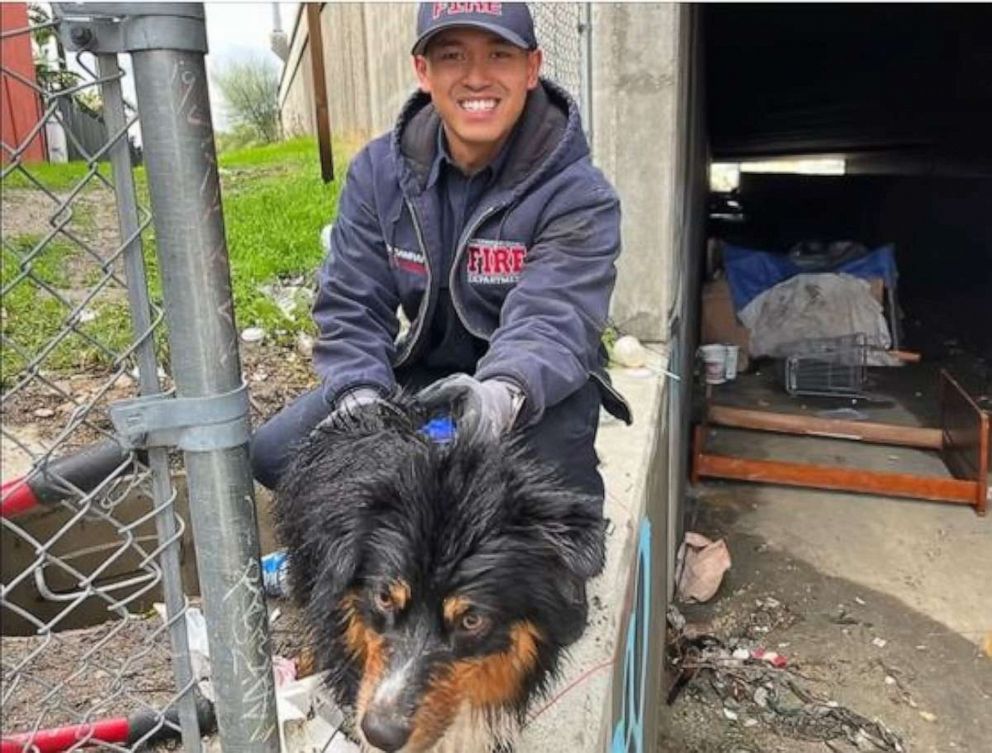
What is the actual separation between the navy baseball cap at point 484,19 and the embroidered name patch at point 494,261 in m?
0.47

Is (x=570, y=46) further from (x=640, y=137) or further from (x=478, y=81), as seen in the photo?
(x=478, y=81)

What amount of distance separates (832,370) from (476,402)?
7128mm

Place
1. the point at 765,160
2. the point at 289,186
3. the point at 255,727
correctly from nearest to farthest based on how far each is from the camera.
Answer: the point at 255,727, the point at 289,186, the point at 765,160

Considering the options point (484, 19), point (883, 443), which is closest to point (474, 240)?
point (484, 19)

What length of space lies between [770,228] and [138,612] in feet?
40.0

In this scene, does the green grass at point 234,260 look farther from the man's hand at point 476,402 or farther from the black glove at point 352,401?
the man's hand at point 476,402

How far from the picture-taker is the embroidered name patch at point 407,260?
222 centimetres

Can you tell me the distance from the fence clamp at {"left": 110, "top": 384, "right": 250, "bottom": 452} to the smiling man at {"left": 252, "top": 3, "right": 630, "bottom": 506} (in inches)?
31.0

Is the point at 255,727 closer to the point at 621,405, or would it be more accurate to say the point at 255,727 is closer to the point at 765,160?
the point at 621,405

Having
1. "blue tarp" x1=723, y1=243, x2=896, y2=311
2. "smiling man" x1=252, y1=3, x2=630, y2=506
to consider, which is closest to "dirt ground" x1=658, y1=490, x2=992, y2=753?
"smiling man" x1=252, y1=3, x2=630, y2=506

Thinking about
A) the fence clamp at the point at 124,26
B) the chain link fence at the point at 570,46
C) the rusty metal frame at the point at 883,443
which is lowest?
the rusty metal frame at the point at 883,443

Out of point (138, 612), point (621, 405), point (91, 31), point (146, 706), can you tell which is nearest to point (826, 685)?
point (621, 405)

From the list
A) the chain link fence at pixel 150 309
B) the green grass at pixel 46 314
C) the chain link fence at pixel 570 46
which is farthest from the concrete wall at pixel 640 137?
the chain link fence at pixel 150 309

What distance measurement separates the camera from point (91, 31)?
947 millimetres
